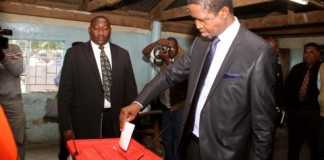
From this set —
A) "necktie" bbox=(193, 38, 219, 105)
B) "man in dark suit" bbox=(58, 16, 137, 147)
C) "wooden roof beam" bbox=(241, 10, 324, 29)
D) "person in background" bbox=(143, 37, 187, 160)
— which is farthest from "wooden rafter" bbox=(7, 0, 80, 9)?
"necktie" bbox=(193, 38, 219, 105)

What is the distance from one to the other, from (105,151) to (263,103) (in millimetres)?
870

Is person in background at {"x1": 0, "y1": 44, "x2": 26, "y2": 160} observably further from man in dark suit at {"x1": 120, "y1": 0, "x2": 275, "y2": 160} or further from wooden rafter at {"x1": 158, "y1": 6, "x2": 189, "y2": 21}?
wooden rafter at {"x1": 158, "y1": 6, "x2": 189, "y2": 21}

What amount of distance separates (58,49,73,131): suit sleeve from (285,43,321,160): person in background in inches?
104

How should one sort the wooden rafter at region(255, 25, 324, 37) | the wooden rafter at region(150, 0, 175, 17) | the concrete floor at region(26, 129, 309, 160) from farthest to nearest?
1. the wooden rafter at region(255, 25, 324, 37)
2. the wooden rafter at region(150, 0, 175, 17)
3. the concrete floor at region(26, 129, 309, 160)

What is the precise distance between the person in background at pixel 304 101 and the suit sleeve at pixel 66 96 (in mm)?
2642

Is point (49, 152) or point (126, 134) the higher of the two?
point (126, 134)

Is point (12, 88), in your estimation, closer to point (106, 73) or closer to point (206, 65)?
point (106, 73)

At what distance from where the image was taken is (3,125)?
86 cm

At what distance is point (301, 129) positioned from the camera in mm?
4371

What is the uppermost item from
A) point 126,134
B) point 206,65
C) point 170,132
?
point 206,65

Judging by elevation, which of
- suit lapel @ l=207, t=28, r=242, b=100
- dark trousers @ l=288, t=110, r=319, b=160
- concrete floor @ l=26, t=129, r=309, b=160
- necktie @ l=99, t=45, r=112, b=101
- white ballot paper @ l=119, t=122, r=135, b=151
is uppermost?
suit lapel @ l=207, t=28, r=242, b=100

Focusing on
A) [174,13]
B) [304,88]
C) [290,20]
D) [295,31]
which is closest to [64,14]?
[174,13]

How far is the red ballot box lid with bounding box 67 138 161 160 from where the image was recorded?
196 centimetres

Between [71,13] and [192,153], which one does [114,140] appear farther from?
[71,13]
